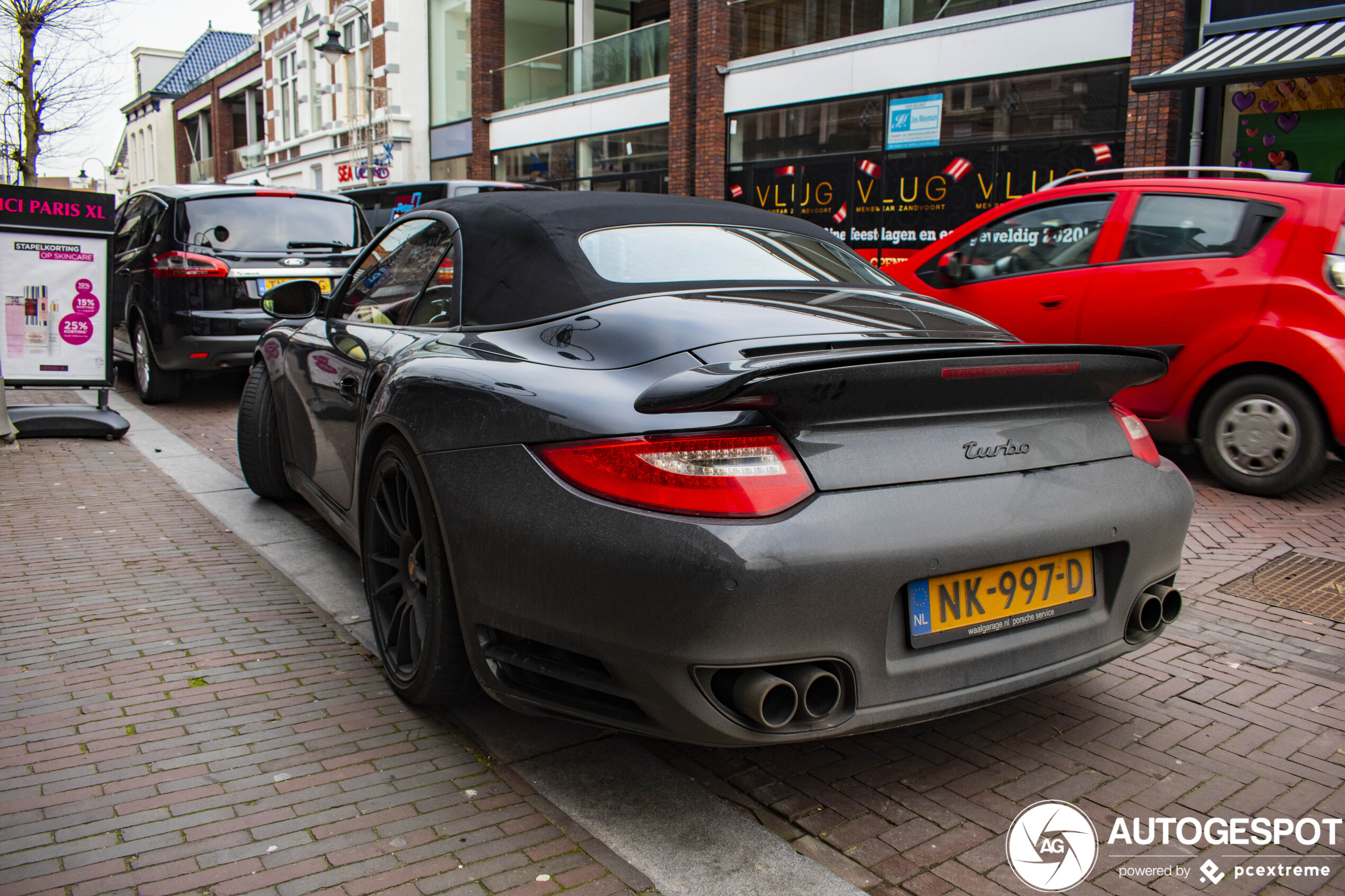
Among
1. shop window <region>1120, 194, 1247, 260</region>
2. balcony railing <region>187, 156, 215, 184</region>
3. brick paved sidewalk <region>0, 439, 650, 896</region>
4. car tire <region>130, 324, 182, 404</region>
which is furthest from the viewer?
balcony railing <region>187, 156, 215, 184</region>

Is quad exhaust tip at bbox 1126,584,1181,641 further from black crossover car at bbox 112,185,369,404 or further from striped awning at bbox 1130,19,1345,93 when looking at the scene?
striped awning at bbox 1130,19,1345,93

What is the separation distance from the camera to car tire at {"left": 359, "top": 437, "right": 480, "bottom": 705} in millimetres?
2766

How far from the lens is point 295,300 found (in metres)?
4.53

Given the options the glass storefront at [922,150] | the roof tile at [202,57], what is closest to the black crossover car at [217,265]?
the glass storefront at [922,150]

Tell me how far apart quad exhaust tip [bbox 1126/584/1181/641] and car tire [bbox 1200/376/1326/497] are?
333 cm

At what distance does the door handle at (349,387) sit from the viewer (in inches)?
140

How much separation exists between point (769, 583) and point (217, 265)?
7351mm

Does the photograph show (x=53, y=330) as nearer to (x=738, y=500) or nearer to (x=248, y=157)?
(x=738, y=500)

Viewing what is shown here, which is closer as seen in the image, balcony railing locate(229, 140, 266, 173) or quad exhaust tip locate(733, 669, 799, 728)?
quad exhaust tip locate(733, 669, 799, 728)

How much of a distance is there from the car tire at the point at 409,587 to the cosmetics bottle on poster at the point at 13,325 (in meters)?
5.21

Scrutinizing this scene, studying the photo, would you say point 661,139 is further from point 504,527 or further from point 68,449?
point 504,527

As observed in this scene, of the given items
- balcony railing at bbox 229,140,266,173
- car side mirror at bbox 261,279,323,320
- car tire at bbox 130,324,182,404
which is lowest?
car tire at bbox 130,324,182,404

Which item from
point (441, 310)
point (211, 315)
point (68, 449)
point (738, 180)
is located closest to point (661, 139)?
point (738, 180)

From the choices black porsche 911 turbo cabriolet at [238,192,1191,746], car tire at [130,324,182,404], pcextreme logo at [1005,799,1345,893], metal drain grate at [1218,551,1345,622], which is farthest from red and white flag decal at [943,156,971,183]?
pcextreme logo at [1005,799,1345,893]
